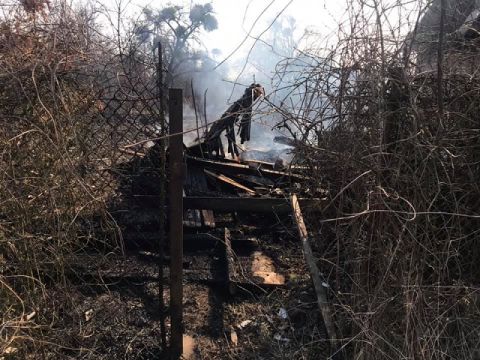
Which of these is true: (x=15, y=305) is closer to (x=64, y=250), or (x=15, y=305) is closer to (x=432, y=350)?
(x=64, y=250)

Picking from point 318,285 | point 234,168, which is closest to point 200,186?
point 234,168

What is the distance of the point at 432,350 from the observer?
2.73 meters

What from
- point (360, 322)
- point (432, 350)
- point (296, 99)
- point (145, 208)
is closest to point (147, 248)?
point (145, 208)

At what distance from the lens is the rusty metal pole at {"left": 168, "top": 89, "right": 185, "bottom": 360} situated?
281 cm

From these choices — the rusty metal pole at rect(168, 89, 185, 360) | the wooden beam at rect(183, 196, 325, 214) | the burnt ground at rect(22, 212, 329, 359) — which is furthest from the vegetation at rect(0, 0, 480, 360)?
the wooden beam at rect(183, 196, 325, 214)

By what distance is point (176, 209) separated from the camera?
2.95m

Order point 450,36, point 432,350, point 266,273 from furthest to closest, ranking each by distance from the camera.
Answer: point 266,273 → point 450,36 → point 432,350

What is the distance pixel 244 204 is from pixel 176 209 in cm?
158

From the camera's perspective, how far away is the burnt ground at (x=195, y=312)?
3.19m

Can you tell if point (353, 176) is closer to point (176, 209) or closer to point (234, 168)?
point (176, 209)

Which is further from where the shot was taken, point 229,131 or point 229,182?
point 229,182

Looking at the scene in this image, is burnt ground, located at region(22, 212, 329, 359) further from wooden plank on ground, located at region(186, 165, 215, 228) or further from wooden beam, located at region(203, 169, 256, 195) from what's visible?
wooden beam, located at region(203, 169, 256, 195)

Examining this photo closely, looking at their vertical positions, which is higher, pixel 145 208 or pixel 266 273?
pixel 145 208

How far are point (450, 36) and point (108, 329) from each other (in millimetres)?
→ 3568
